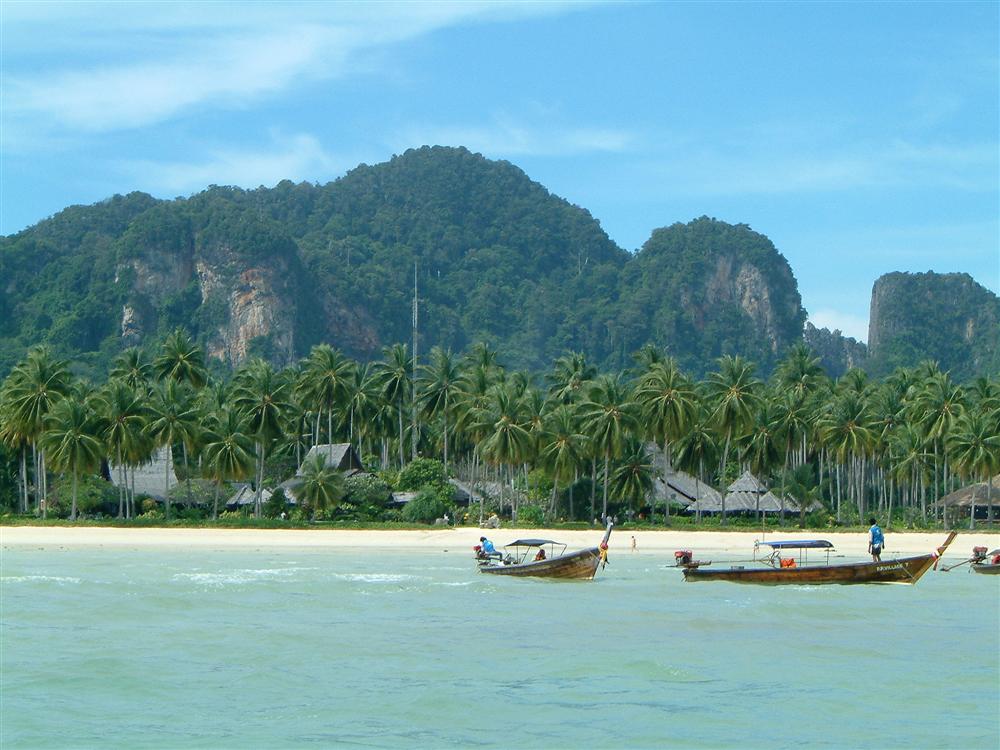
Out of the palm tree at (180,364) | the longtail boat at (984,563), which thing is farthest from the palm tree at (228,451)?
the longtail boat at (984,563)

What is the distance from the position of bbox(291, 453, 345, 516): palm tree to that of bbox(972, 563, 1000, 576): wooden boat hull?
3179cm

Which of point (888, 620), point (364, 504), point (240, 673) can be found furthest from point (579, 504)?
point (240, 673)

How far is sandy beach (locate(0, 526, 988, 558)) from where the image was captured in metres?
54.6

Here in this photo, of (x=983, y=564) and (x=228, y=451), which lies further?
(x=228, y=451)

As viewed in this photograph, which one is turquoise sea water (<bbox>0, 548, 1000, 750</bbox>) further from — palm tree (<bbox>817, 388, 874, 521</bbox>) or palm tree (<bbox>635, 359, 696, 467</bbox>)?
palm tree (<bbox>817, 388, 874, 521</bbox>)

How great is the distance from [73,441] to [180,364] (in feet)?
60.4

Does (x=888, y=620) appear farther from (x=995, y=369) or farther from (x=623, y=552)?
(x=995, y=369)

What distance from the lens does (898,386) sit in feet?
300

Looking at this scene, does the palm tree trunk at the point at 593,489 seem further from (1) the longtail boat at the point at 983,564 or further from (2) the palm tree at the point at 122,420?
(1) the longtail boat at the point at 983,564

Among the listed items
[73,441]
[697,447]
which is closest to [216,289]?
[697,447]

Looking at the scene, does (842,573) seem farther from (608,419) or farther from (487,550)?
(608,419)

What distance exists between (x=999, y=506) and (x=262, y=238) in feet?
453

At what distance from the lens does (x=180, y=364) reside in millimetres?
78938

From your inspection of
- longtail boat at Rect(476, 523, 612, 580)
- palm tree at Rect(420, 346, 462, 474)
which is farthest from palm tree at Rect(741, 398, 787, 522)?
longtail boat at Rect(476, 523, 612, 580)
